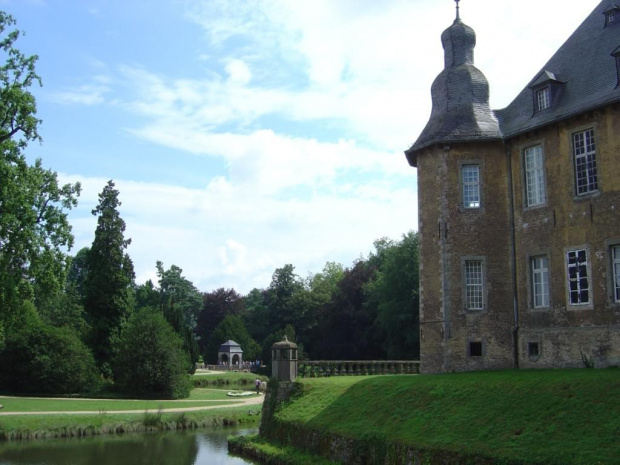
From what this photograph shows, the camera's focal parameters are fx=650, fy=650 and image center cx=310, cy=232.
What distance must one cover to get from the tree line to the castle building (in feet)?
46.4

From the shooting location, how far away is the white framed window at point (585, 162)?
19.1 m

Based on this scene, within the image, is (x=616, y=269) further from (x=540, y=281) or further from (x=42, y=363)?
(x=42, y=363)

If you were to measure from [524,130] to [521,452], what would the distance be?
40.1 ft

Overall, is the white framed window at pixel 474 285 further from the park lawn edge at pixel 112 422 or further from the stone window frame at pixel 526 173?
the park lawn edge at pixel 112 422

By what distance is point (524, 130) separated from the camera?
21.1 metres

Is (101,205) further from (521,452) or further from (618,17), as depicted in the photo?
(521,452)

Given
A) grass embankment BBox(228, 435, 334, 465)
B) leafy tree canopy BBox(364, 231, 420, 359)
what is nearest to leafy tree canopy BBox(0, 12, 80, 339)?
grass embankment BBox(228, 435, 334, 465)

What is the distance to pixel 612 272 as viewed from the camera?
18406mm

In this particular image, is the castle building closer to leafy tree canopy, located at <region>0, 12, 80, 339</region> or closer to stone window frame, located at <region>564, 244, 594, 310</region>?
stone window frame, located at <region>564, 244, 594, 310</region>

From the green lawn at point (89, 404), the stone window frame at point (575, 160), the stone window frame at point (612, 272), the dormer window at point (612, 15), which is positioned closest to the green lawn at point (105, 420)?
the green lawn at point (89, 404)

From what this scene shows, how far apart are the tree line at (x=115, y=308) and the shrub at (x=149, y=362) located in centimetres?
6

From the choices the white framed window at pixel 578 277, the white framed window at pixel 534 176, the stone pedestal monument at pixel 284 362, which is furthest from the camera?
the stone pedestal monument at pixel 284 362

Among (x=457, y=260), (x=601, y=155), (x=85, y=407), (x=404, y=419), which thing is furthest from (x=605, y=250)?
(x=85, y=407)

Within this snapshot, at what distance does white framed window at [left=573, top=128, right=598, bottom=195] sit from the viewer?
62.8 ft
